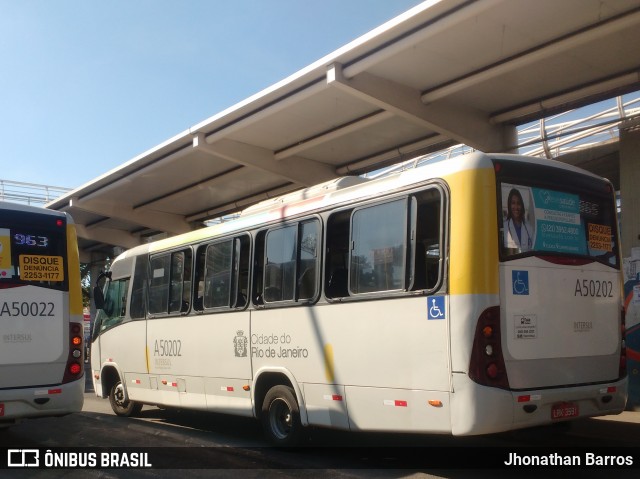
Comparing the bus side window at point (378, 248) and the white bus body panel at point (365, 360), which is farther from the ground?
the bus side window at point (378, 248)

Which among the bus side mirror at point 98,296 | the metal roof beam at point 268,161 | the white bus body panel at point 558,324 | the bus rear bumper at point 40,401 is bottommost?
the bus rear bumper at point 40,401

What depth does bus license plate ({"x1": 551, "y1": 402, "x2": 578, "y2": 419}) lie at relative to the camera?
6.73 meters

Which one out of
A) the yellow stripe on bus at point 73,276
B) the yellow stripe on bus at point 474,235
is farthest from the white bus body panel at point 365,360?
the yellow stripe on bus at point 73,276

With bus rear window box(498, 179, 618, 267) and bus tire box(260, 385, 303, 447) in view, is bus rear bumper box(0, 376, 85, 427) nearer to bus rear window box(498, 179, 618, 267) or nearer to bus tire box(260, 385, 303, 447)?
bus tire box(260, 385, 303, 447)

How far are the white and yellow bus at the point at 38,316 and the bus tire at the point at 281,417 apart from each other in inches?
95.4

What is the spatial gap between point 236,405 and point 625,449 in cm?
494

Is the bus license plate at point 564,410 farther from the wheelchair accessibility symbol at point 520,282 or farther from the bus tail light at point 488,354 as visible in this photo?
the wheelchair accessibility symbol at point 520,282

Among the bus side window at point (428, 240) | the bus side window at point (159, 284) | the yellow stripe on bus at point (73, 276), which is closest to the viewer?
the bus side window at point (428, 240)

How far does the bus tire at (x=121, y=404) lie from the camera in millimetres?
12578

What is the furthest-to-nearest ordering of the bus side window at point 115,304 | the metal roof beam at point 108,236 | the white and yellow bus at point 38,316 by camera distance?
the metal roof beam at point 108,236 < the bus side window at point 115,304 < the white and yellow bus at point 38,316

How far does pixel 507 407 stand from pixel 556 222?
6.63 feet

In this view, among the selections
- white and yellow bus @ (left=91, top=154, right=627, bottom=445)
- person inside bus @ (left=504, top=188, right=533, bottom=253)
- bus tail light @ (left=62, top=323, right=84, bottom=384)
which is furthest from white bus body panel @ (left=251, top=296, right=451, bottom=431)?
bus tail light @ (left=62, top=323, right=84, bottom=384)

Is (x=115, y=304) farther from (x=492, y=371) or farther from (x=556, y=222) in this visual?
(x=556, y=222)

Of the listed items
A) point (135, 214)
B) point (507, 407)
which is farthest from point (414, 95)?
point (135, 214)
